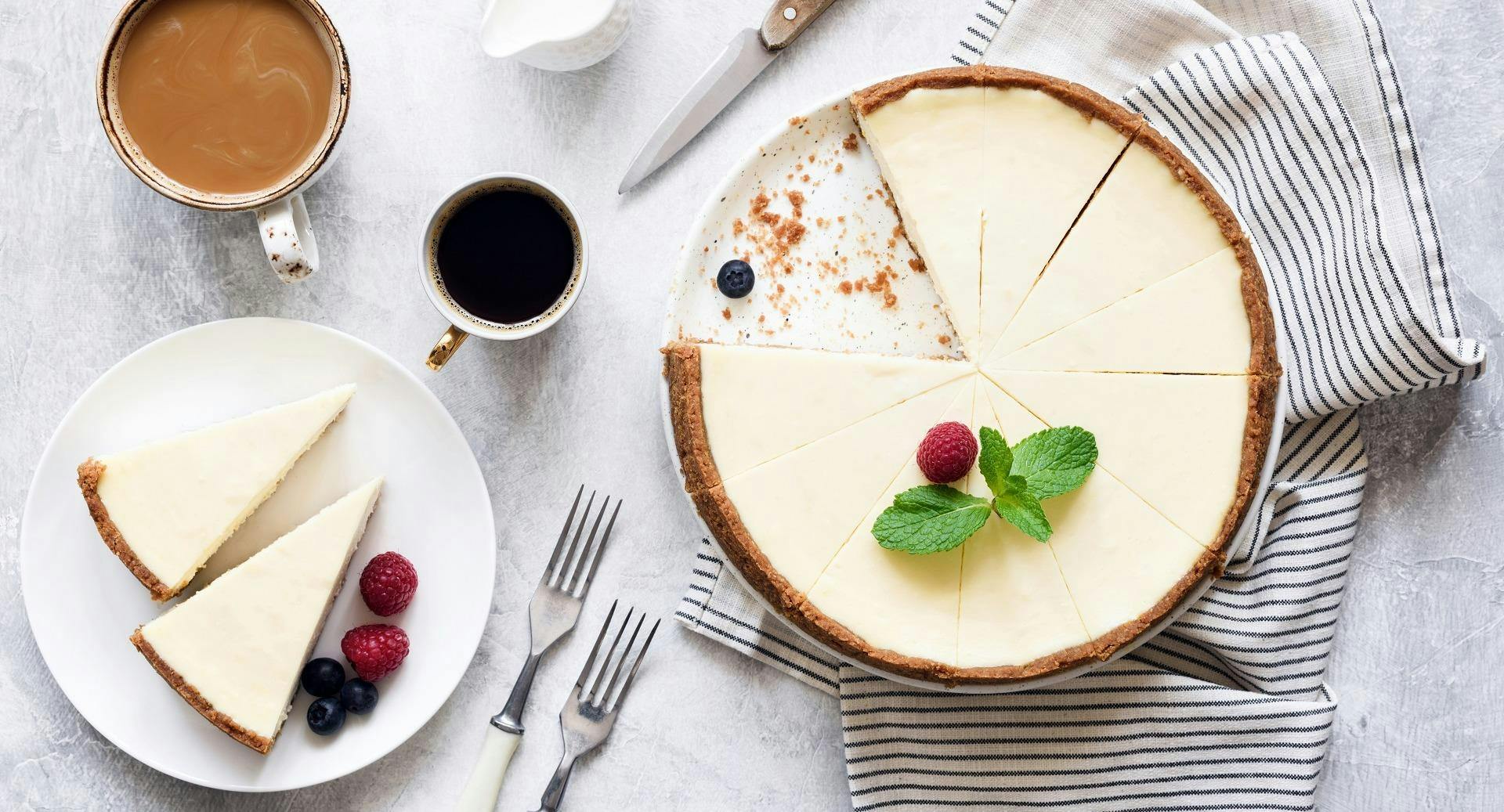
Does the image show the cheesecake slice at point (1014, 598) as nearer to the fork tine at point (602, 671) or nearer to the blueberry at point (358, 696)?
the fork tine at point (602, 671)

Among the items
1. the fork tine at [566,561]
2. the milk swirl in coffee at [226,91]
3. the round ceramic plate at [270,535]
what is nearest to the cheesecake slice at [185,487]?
the round ceramic plate at [270,535]

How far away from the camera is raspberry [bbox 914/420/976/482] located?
239 centimetres

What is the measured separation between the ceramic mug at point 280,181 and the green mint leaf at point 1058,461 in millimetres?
1835

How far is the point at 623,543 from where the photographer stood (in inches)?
113

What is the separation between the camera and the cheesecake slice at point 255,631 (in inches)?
100

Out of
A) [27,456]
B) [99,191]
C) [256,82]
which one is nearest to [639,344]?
[256,82]

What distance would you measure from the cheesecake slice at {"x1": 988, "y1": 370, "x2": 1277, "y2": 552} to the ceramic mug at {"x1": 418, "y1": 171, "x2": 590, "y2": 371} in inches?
51.9

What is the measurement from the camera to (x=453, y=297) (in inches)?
103

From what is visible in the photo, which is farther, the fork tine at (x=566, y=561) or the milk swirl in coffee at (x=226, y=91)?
the fork tine at (x=566, y=561)

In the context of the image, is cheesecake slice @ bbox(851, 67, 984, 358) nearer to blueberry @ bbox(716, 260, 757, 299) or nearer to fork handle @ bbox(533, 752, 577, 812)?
blueberry @ bbox(716, 260, 757, 299)

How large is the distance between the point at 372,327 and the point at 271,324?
278mm

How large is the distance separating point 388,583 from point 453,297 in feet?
2.49

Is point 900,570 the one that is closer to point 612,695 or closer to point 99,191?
point 612,695

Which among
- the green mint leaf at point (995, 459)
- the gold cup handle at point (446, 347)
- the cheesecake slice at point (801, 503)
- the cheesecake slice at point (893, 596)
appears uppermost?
the green mint leaf at point (995, 459)
